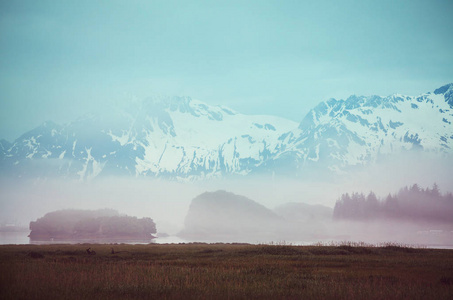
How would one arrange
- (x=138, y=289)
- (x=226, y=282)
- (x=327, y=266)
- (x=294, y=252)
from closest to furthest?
(x=138, y=289) → (x=226, y=282) → (x=327, y=266) → (x=294, y=252)

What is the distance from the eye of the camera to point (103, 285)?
33.2m

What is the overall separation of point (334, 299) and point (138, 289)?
44.3 feet

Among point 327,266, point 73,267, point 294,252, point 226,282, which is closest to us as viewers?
point 226,282

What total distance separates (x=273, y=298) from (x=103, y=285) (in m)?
13.0

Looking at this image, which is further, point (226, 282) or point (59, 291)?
point (226, 282)

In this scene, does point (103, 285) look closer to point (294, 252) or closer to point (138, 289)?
point (138, 289)

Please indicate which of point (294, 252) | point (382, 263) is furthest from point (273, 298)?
point (294, 252)

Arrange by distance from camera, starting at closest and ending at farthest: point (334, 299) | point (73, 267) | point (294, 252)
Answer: point (334, 299) < point (73, 267) < point (294, 252)

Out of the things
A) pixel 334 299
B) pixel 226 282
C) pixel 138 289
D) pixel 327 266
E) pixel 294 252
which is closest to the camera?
pixel 334 299

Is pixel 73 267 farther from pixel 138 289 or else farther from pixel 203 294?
pixel 203 294

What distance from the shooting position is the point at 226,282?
35.6 metres

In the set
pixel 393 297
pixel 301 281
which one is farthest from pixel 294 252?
pixel 393 297

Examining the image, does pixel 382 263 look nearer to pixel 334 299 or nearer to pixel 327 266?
pixel 327 266

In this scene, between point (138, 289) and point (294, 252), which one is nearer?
point (138, 289)
